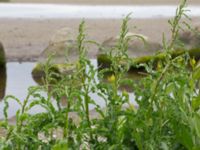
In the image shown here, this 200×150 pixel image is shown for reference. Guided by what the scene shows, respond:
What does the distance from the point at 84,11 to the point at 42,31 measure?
237 inches

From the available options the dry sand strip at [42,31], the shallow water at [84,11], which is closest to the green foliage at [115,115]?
the dry sand strip at [42,31]

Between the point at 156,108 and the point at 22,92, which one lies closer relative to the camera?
the point at 156,108

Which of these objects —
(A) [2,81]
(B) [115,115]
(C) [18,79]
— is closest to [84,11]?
(C) [18,79]

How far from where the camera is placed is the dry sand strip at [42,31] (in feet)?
50.1

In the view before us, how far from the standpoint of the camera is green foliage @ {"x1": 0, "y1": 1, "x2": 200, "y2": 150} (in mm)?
1805

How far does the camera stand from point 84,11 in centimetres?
2416

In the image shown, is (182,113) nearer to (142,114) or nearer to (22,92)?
(142,114)

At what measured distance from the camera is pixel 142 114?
6.17ft

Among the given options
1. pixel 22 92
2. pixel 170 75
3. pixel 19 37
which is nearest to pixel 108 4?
pixel 19 37

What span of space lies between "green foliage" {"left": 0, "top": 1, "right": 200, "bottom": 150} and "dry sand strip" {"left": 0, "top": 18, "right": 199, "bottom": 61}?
1230cm

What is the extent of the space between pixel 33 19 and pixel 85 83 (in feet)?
63.3

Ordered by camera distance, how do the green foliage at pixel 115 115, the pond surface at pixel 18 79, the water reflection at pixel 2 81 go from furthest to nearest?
the water reflection at pixel 2 81
the pond surface at pixel 18 79
the green foliage at pixel 115 115

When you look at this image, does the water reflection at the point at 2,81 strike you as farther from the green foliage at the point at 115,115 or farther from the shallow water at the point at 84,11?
the shallow water at the point at 84,11

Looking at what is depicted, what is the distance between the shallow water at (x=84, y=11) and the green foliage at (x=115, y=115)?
1975 centimetres
